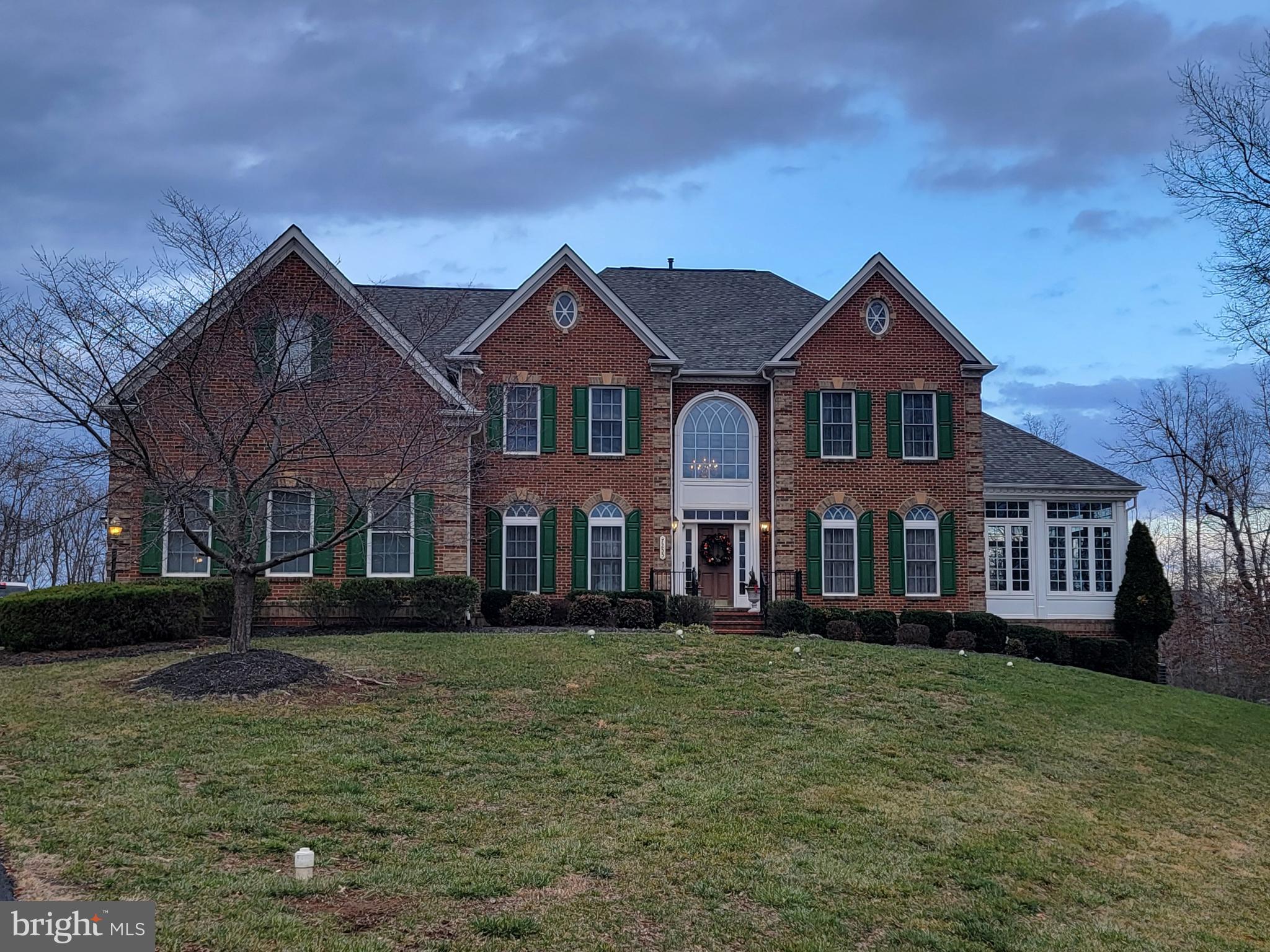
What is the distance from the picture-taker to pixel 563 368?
24047 mm

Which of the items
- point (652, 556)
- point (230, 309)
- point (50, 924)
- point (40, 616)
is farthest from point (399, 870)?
point (652, 556)

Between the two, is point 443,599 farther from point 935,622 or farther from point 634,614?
point 935,622

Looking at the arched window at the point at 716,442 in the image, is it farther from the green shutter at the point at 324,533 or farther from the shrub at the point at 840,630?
the green shutter at the point at 324,533

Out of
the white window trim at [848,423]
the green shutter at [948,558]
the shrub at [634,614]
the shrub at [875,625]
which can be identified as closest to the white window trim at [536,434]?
the shrub at [634,614]

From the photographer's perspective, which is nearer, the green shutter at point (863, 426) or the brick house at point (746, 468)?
the brick house at point (746, 468)

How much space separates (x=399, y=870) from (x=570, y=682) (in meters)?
7.36

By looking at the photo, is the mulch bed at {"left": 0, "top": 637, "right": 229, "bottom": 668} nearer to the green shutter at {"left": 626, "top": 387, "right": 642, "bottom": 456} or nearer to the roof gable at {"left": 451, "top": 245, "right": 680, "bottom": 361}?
the roof gable at {"left": 451, "top": 245, "right": 680, "bottom": 361}

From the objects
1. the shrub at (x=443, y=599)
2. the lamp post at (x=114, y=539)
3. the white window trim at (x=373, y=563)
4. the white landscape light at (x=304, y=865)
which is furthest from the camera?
the white window trim at (x=373, y=563)

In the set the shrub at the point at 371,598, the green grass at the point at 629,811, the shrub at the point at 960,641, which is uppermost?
the shrub at the point at 371,598

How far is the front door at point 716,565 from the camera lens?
82.5 feet

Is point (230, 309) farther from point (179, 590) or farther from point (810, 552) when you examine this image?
point (810, 552)

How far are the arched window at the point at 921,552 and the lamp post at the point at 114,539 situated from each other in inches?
657

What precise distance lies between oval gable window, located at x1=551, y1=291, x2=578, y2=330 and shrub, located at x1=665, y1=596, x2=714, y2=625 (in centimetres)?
665

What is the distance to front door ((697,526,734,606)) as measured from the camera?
82.5ft
